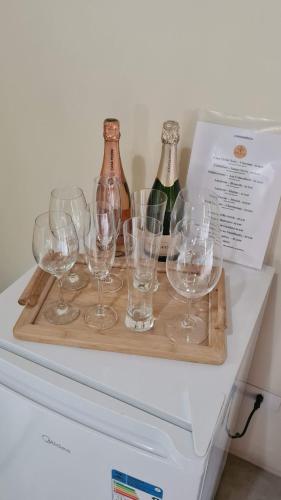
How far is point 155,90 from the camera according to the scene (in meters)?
0.91

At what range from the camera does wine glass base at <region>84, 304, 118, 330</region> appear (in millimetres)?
764

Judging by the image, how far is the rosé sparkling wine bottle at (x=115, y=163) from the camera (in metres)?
0.87

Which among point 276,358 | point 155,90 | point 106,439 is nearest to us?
point 106,439

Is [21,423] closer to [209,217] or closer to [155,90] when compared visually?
[209,217]

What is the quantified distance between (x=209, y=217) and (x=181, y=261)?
18 centimetres

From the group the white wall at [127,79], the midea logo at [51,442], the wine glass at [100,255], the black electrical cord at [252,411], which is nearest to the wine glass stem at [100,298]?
the wine glass at [100,255]

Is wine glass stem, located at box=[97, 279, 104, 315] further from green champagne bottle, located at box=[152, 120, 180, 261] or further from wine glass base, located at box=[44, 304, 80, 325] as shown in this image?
green champagne bottle, located at box=[152, 120, 180, 261]

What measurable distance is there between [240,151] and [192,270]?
0.29 metres

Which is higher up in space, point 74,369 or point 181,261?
point 181,261

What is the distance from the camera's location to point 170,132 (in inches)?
32.7

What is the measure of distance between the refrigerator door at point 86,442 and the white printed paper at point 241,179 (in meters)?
0.46

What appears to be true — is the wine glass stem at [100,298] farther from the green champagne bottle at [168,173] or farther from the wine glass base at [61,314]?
the green champagne bottle at [168,173]

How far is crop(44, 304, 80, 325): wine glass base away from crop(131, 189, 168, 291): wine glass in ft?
0.88

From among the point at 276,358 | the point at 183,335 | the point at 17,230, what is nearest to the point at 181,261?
the point at 183,335
